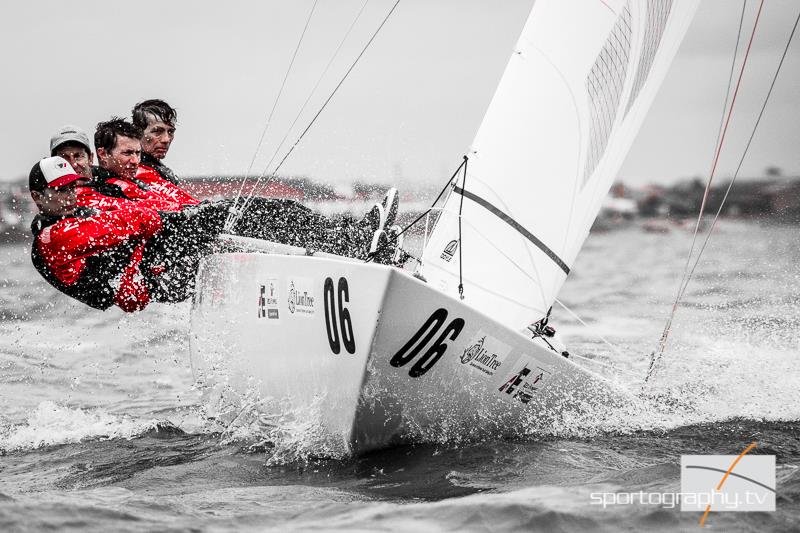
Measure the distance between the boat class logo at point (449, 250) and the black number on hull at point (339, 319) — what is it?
135cm

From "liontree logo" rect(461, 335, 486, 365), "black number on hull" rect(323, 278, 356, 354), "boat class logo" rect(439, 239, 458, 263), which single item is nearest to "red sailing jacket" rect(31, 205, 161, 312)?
"black number on hull" rect(323, 278, 356, 354)

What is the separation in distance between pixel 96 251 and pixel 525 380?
1.83 metres

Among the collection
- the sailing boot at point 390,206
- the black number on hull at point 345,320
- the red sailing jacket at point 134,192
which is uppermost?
the red sailing jacket at point 134,192

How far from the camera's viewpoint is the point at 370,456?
10.9 ft

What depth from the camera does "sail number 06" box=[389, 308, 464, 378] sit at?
3.07m

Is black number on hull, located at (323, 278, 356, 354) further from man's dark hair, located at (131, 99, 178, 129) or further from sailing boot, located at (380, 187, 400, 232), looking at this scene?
man's dark hair, located at (131, 99, 178, 129)

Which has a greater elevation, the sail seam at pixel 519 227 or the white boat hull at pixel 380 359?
the sail seam at pixel 519 227

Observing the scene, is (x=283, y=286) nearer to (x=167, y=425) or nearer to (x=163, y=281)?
(x=163, y=281)

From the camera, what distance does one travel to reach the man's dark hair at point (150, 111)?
14.4 feet

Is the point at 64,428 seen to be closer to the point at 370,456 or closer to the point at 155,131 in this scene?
the point at 155,131

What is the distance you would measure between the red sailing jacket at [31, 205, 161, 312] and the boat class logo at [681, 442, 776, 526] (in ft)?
7.73

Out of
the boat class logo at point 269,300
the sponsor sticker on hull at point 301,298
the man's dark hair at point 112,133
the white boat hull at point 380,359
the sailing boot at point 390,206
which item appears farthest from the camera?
the man's dark hair at point 112,133

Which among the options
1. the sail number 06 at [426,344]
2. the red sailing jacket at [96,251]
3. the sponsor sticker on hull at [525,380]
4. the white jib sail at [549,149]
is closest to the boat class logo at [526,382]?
the sponsor sticker on hull at [525,380]

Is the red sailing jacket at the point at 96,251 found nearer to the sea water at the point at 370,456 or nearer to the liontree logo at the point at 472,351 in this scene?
the sea water at the point at 370,456
